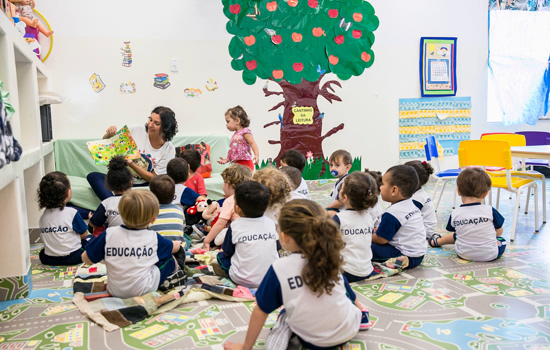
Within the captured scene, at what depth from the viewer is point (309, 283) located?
1.73 m

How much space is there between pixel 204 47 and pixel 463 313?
4521 millimetres

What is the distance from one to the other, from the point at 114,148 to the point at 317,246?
2746 millimetres

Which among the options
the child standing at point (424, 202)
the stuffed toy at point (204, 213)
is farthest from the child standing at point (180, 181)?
the child standing at point (424, 202)

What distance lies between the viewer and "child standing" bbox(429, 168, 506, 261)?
3.16 m

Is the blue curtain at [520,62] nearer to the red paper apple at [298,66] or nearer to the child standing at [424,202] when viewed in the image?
the red paper apple at [298,66]

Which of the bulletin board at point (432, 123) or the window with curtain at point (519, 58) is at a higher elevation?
the window with curtain at point (519, 58)

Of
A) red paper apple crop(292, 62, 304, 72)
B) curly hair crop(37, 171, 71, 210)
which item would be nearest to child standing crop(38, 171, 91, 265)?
curly hair crop(37, 171, 71, 210)

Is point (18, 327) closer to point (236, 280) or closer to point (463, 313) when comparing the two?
point (236, 280)

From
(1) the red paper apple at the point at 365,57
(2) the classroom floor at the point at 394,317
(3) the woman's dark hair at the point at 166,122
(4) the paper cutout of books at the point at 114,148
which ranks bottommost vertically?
(2) the classroom floor at the point at 394,317

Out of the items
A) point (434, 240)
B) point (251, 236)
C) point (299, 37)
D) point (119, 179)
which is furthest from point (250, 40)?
point (251, 236)

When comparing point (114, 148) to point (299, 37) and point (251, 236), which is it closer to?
point (251, 236)

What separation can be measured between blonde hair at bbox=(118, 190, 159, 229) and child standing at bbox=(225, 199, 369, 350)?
84 centimetres

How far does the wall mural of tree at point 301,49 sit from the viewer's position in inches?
233

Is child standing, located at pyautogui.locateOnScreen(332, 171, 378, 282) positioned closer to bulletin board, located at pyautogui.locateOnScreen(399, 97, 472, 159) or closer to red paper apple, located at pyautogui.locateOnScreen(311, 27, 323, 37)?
red paper apple, located at pyautogui.locateOnScreen(311, 27, 323, 37)
